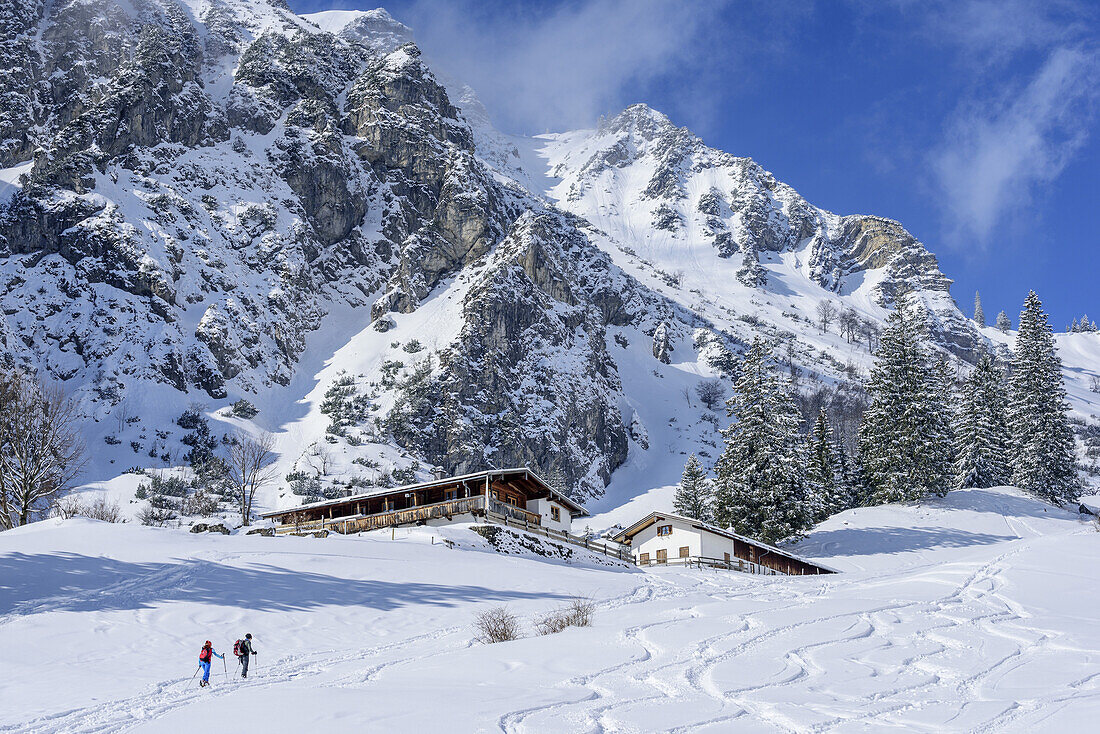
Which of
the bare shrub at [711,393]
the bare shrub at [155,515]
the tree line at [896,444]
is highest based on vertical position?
the bare shrub at [711,393]

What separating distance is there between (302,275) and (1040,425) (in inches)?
3494

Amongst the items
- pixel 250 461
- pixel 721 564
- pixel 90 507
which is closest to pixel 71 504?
pixel 90 507

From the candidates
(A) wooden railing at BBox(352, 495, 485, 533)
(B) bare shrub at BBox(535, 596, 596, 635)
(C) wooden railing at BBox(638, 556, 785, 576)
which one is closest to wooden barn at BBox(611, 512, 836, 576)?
(C) wooden railing at BBox(638, 556, 785, 576)

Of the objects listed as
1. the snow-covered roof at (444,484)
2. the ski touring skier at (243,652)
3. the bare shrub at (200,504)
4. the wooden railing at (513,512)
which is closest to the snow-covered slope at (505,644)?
the ski touring skier at (243,652)

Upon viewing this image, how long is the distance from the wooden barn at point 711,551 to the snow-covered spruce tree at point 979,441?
2504 centimetres

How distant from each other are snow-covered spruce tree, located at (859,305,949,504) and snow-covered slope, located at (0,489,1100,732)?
2417cm

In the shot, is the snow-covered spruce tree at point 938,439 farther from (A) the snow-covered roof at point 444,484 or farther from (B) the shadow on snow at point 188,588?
(B) the shadow on snow at point 188,588

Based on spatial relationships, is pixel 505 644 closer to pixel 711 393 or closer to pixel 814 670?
pixel 814 670

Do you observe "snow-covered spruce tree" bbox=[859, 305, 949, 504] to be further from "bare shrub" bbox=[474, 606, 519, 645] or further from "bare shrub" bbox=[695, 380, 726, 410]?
"bare shrub" bbox=[695, 380, 726, 410]

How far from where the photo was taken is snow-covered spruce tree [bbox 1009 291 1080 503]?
193 feet

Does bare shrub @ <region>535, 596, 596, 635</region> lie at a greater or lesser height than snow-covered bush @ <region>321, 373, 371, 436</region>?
lesser

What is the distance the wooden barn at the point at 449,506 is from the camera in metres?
39.2

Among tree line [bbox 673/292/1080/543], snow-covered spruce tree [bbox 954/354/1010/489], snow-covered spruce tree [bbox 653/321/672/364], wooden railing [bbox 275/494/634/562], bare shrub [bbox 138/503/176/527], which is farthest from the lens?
snow-covered spruce tree [bbox 653/321/672/364]

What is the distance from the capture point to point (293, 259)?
106 meters
